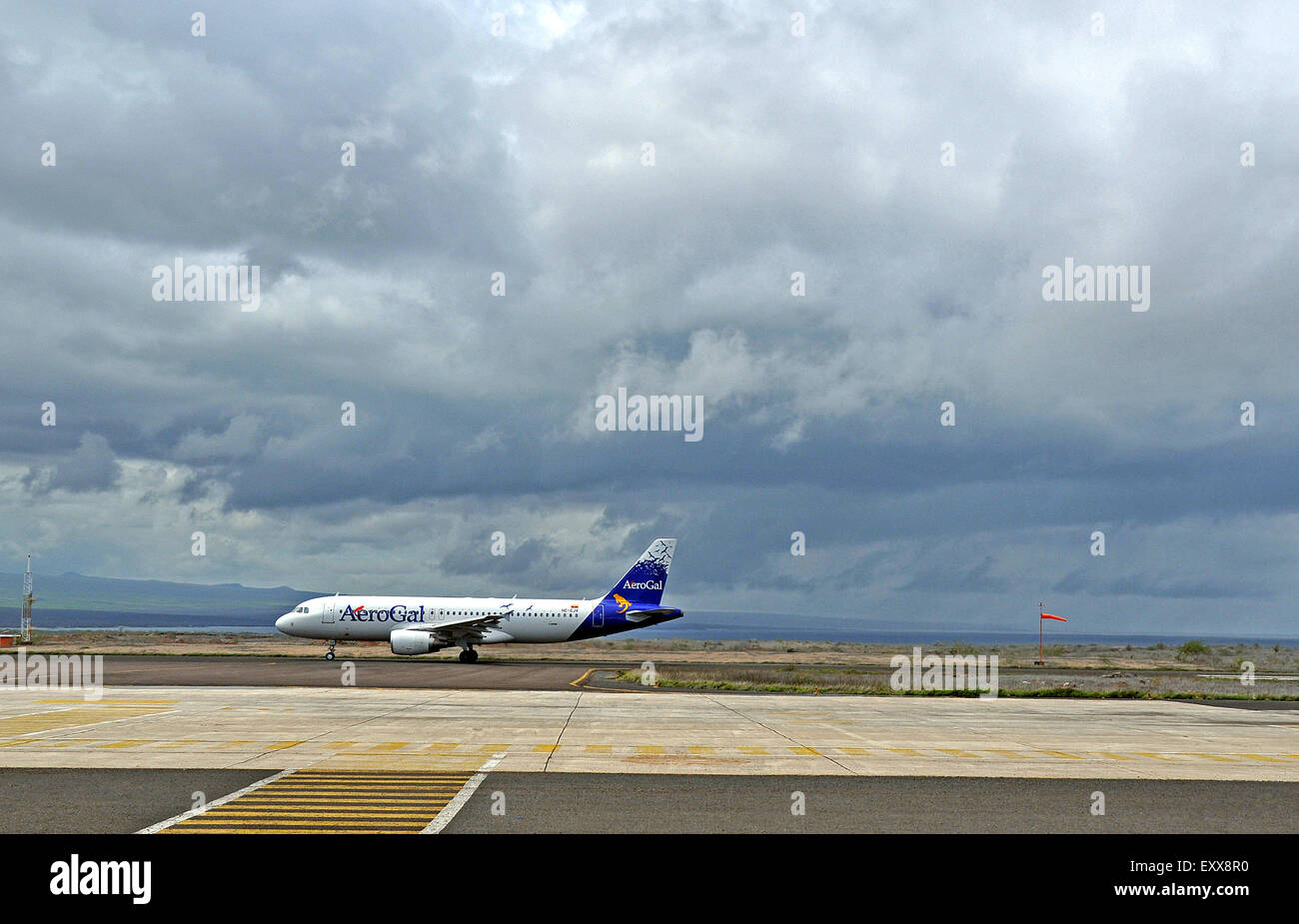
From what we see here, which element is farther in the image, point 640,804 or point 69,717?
point 69,717

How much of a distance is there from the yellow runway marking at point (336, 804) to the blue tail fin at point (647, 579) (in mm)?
51662

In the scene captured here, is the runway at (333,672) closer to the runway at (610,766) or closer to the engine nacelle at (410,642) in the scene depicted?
the engine nacelle at (410,642)

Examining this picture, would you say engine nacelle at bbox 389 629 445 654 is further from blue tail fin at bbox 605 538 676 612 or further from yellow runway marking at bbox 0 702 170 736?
yellow runway marking at bbox 0 702 170 736

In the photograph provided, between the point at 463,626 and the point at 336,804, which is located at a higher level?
the point at 336,804

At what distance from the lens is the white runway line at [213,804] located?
475 inches

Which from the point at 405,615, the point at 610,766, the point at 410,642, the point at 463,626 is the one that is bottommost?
the point at 410,642

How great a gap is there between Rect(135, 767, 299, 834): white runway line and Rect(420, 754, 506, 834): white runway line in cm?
318

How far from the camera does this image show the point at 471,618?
63312 mm

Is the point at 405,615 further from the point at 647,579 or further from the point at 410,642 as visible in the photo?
the point at 647,579

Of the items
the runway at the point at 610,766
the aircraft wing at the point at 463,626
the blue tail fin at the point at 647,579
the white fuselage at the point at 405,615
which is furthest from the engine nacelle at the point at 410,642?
the runway at the point at 610,766

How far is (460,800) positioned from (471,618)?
50.0 meters

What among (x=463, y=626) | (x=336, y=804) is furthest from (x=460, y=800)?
(x=463, y=626)

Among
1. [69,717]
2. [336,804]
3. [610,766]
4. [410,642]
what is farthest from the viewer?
[410,642]
